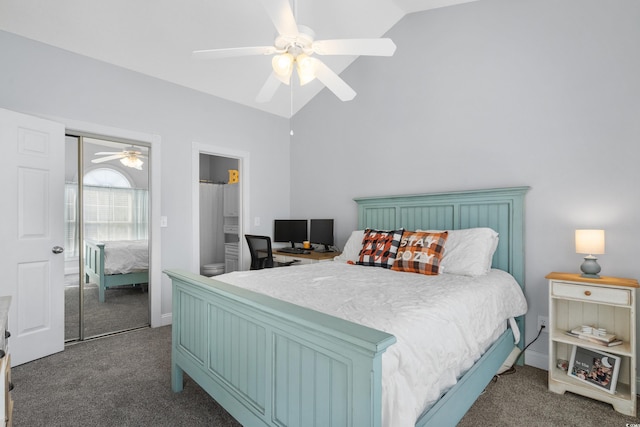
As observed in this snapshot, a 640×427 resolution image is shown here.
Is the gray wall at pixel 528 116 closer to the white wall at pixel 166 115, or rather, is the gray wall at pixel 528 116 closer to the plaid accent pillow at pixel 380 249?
the plaid accent pillow at pixel 380 249

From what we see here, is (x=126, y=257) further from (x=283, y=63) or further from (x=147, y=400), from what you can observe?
(x=283, y=63)

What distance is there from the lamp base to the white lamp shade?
80 mm

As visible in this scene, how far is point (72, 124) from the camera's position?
2869 mm

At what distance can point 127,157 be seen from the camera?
3273mm

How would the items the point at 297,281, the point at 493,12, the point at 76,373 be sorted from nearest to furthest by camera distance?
the point at 297,281, the point at 76,373, the point at 493,12

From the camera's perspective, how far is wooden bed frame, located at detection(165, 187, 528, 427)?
3.38 ft

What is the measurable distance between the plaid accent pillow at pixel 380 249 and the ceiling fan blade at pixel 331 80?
4.12 ft

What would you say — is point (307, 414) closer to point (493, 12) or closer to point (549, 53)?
point (549, 53)

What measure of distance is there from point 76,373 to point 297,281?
6.04 feet

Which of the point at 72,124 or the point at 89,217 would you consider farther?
the point at 89,217

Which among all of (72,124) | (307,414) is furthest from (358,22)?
(307,414)

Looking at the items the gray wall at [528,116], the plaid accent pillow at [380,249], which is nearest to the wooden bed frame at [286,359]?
the gray wall at [528,116]

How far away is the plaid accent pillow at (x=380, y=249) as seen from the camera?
2.74m

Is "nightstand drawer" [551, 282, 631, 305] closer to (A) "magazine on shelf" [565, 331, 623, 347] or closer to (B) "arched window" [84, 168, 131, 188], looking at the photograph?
(A) "magazine on shelf" [565, 331, 623, 347]
